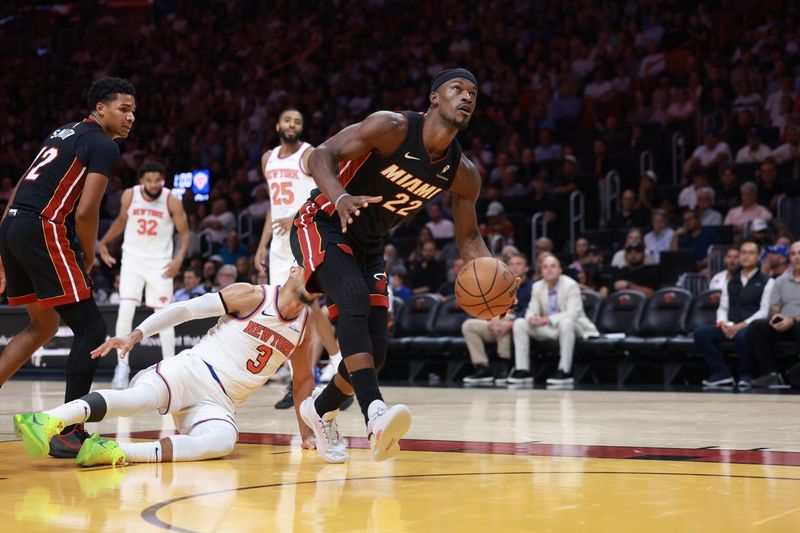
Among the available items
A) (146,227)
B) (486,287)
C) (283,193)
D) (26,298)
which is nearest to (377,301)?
(486,287)

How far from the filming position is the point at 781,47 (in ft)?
45.3

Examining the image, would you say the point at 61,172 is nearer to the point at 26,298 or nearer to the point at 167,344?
the point at 26,298

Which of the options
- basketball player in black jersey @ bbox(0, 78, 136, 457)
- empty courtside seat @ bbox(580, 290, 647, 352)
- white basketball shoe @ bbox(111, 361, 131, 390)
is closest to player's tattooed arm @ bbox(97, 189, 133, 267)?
white basketball shoe @ bbox(111, 361, 131, 390)

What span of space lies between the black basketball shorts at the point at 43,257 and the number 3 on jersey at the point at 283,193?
294 centimetres

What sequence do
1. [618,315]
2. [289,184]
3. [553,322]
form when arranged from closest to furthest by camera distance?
[289,184] → [553,322] → [618,315]

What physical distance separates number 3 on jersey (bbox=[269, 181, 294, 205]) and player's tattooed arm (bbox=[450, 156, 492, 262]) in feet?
9.93

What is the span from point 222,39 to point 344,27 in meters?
2.95

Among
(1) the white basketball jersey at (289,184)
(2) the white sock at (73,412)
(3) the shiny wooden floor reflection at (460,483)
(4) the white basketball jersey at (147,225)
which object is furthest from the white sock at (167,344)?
(2) the white sock at (73,412)

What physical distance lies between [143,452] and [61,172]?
1391mm

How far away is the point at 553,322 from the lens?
34.8ft

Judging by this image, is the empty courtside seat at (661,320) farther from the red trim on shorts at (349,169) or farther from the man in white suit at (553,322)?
the red trim on shorts at (349,169)

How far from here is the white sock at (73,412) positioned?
4261mm

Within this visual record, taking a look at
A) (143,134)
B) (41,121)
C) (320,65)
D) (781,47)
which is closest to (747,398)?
(781,47)

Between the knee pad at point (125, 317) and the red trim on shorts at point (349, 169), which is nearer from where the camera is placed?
the red trim on shorts at point (349, 169)
